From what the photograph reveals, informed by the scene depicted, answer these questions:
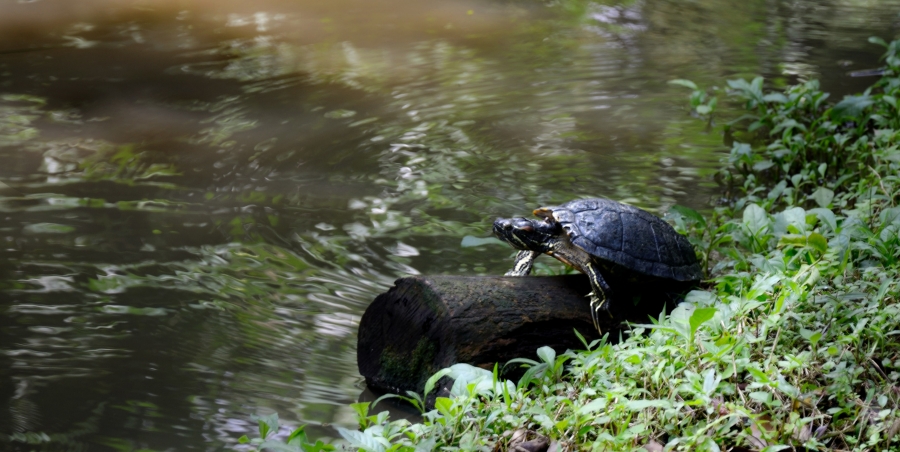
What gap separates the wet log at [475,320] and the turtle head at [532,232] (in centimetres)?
15

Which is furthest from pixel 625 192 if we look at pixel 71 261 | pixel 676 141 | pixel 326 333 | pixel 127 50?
pixel 127 50

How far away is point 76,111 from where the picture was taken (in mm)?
6754

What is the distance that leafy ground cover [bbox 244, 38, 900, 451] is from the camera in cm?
251

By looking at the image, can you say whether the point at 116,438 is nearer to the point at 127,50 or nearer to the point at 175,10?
the point at 127,50

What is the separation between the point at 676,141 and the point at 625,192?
1.19m

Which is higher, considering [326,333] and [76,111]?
[76,111]

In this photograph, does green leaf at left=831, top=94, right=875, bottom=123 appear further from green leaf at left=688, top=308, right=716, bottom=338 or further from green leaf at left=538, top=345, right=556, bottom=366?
green leaf at left=538, top=345, right=556, bottom=366

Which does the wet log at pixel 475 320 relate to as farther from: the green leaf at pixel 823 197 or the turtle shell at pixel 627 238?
the green leaf at pixel 823 197

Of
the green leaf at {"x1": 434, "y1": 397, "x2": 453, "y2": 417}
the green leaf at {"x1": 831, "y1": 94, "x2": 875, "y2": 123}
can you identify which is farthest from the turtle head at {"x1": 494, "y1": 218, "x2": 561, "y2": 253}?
the green leaf at {"x1": 831, "y1": 94, "x2": 875, "y2": 123}

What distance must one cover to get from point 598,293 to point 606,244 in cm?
20

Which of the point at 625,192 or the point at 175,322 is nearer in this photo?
the point at 175,322

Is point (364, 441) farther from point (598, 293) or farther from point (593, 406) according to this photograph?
point (598, 293)

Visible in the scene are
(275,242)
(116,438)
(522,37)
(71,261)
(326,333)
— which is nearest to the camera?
(116,438)

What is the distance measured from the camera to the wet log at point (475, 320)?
126 inches
